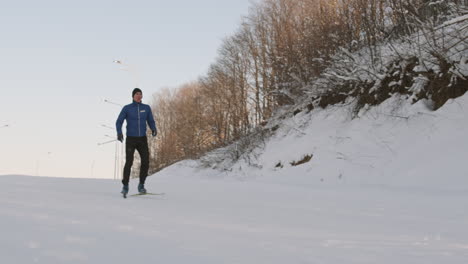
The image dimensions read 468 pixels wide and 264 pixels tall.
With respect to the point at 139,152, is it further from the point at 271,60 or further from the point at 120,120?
the point at 271,60

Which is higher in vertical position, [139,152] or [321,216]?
[139,152]

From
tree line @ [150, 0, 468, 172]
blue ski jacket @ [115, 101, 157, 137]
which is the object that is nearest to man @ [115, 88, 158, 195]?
blue ski jacket @ [115, 101, 157, 137]

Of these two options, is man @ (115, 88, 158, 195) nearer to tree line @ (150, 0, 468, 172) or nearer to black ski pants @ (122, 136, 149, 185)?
black ski pants @ (122, 136, 149, 185)

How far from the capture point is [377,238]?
13.8ft

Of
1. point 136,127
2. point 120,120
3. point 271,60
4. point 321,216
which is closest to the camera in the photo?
point 321,216

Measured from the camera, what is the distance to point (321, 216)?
19.3 ft

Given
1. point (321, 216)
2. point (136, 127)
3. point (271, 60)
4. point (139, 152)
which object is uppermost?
point (271, 60)

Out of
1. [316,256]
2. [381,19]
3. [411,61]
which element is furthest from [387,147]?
[316,256]

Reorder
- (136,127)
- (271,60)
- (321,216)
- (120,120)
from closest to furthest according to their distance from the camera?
1. (321,216)
2. (120,120)
3. (136,127)
4. (271,60)

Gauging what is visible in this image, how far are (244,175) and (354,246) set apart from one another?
49.3ft

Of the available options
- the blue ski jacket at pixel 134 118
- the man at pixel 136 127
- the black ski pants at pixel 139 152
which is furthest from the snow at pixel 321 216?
the blue ski jacket at pixel 134 118

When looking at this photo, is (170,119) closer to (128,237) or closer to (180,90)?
(180,90)

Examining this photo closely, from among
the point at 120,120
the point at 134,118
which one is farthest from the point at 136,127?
the point at 120,120

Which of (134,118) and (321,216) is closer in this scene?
(321,216)
